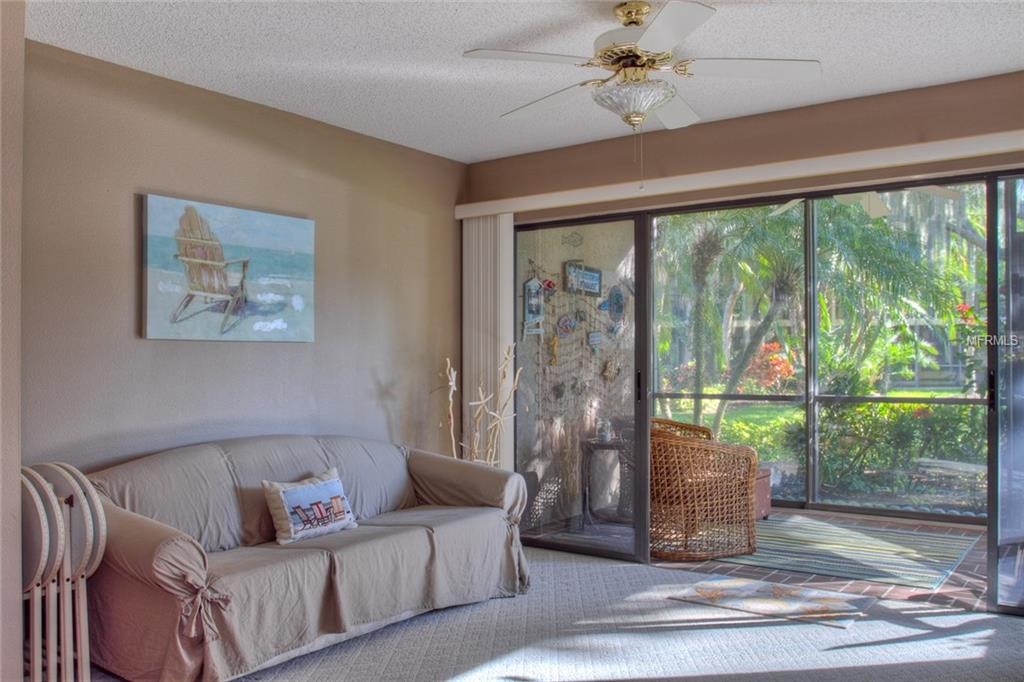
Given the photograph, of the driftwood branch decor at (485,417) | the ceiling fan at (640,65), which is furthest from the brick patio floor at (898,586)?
the ceiling fan at (640,65)

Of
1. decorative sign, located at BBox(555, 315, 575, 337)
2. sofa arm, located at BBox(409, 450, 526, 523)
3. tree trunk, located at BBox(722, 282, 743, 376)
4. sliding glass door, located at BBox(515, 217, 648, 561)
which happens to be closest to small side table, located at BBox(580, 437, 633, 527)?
sliding glass door, located at BBox(515, 217, 648, 561)

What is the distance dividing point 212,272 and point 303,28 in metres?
1.35

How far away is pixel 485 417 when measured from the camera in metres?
5.63

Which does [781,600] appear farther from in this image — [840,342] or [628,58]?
[840,342]

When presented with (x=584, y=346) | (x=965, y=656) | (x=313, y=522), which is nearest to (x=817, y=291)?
(x=584, y=346)

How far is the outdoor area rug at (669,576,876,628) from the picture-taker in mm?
4109

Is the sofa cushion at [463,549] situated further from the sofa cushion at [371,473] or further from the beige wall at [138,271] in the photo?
the beige wall at [138,271]

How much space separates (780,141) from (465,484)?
2.53 metres

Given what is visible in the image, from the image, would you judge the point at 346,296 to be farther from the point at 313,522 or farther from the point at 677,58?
the point at 677,58

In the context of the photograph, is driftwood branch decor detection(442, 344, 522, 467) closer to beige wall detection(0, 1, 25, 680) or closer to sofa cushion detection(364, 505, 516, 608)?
sofa cushion detection(364, 505, 516, 608)

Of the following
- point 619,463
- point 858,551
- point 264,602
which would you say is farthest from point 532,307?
point 264,602

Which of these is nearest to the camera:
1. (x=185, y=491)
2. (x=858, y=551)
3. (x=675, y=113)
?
(x=675, y=113)

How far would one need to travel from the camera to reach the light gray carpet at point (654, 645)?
3.36m

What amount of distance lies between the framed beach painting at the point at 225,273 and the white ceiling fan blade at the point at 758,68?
2.40 meters
